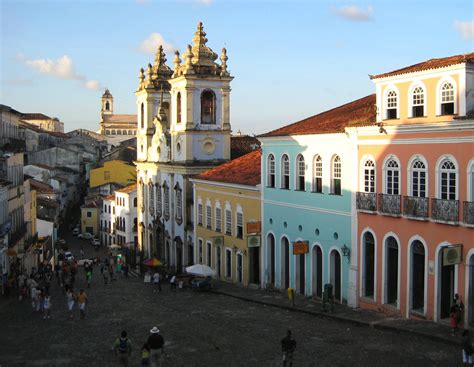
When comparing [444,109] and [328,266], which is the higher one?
[444,109]

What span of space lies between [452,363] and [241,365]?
5434 millimetres

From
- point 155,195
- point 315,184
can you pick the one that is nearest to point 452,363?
point 315,184

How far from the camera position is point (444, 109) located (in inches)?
886

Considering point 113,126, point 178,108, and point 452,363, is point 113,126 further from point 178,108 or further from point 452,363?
point 452,363

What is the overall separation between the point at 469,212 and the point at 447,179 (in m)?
1.40

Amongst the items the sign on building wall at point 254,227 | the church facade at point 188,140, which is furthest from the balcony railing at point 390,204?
the church facade at point 188,140

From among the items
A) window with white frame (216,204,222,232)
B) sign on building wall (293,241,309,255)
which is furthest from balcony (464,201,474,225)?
window with white frame (216,204,222,232)

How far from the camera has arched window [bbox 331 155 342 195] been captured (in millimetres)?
27516

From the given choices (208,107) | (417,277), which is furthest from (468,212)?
(208,107)

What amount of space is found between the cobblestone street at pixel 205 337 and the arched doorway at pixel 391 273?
82.1 inches

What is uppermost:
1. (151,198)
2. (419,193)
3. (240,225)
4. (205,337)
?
(419,193)

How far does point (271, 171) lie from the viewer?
32.6 meters

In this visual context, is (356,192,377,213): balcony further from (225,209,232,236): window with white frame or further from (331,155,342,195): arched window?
(225,209,232,236): window with white frame

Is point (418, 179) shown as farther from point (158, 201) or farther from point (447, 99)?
point (158, 201)
